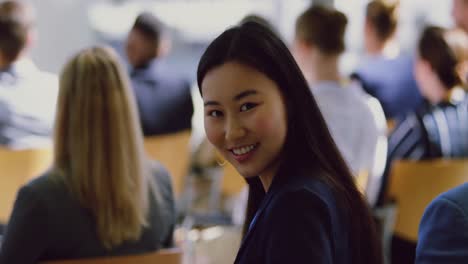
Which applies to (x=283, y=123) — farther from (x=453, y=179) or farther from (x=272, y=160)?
(x=453, y=179)

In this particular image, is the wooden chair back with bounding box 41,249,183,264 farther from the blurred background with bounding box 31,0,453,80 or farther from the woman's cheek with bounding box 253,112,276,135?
the blurred background with bounding box 31,0,453,80

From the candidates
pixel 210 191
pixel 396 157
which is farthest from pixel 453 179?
pixel 210 191

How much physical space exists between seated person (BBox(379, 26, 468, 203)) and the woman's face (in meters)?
1.86

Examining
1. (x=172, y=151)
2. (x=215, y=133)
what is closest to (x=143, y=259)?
(x=215, y=133)

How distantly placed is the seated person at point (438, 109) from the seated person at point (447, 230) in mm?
1952

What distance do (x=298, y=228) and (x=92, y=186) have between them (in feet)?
3.39

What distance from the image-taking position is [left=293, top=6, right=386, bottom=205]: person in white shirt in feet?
10.8

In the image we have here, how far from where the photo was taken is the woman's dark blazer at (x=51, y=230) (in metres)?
2.20

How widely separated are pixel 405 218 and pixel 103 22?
3.20m

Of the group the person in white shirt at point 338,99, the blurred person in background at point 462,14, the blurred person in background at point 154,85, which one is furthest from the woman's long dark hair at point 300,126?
the blurred person in background at point 462,14

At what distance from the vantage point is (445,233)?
1.37 meters

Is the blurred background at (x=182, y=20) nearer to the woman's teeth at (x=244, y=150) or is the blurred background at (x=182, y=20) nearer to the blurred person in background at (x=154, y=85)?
the blurred person in background at (x=154, y=85)

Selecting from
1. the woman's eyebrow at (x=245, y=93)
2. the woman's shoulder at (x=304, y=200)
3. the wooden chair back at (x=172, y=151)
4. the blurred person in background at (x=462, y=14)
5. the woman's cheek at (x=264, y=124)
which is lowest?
the wooden chair back at (x=172, y=151)

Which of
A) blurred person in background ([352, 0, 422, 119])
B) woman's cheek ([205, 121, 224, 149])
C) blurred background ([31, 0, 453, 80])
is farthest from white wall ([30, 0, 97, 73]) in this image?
woman's cheek ([205, 121, 224, 149])
